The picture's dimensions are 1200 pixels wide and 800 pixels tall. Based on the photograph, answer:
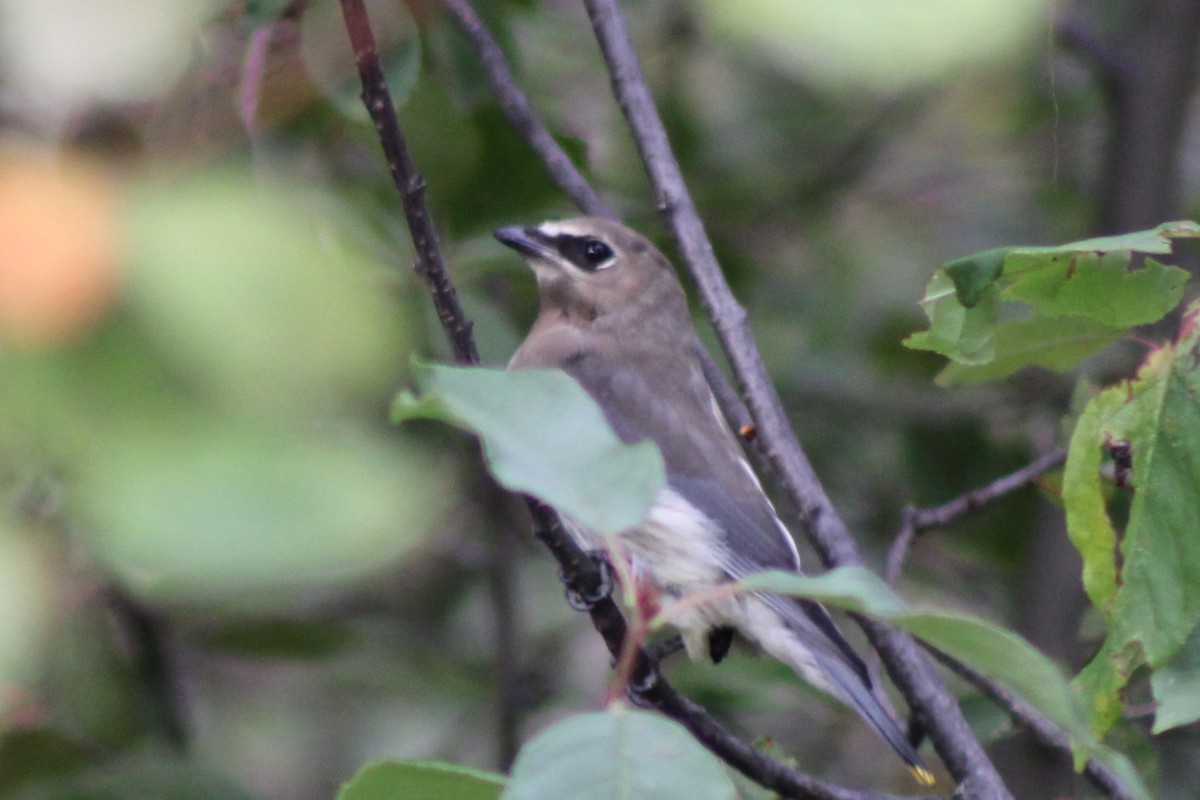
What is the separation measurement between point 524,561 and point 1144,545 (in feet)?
8.22

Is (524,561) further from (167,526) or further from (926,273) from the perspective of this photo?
(167,526)

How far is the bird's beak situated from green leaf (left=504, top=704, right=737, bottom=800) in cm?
205

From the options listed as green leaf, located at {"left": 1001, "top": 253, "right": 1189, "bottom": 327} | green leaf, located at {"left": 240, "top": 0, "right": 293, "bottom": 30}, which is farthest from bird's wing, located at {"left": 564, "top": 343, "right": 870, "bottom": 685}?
green leaf, located at {"left": 240, "top": 0, "right": 293, "bottom": 30}

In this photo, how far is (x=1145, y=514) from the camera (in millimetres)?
1759

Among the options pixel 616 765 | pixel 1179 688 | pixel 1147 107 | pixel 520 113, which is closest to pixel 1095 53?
pixel 1147 107

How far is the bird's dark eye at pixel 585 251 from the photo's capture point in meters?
3.52

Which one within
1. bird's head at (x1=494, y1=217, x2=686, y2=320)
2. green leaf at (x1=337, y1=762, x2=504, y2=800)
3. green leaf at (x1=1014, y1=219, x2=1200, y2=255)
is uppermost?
green leaf at (x1=1014, y1=219, x2=1200, y2=255)

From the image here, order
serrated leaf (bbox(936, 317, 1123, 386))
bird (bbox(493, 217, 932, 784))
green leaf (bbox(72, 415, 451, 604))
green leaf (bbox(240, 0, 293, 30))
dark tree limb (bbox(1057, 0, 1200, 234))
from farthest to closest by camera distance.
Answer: dark tree limb (bbox(1057, 0, 1200, 234)) < bird (bbox(493, 217, 932, 784)) < serrated leaf (bbox(936, 317, 1123, 386)) < green leaf (bbox(240, 0, 293, 30)) < green leaf (bbox(72, 415, 451, 604))

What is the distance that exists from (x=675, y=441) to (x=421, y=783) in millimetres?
2036

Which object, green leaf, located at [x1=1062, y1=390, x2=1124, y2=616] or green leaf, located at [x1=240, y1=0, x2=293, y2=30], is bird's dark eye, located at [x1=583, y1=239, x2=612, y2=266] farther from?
green leaf, located at [x1=1062, y1=390, x2=1124, y2=616]

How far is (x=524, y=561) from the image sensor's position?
13.4ft

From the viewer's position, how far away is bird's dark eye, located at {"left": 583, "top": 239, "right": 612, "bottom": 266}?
3.55m

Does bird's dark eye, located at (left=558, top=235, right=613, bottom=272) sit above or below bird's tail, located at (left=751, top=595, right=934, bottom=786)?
above

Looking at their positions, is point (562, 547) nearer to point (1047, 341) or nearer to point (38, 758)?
point (1047, 341)
